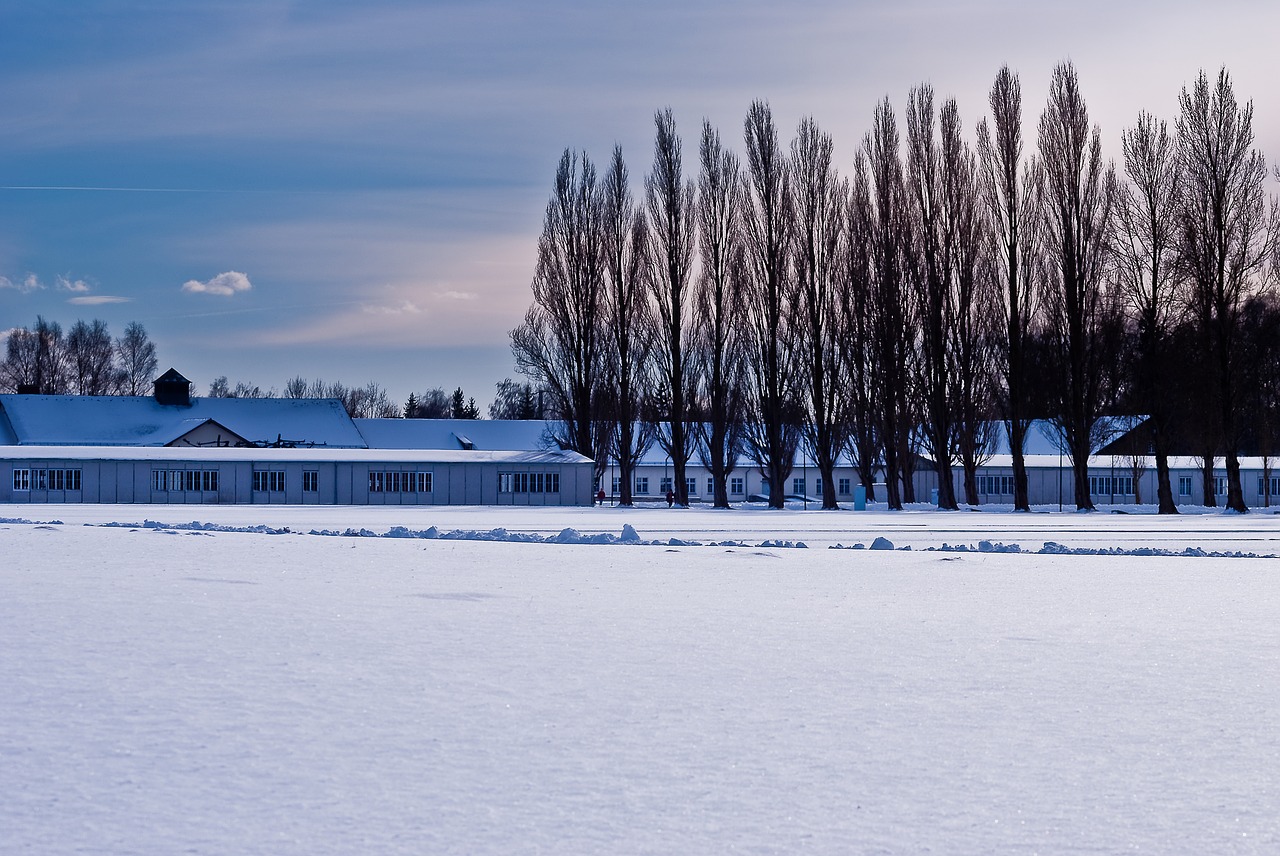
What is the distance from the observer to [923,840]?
4.79 metres

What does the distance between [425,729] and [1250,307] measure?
4867cm

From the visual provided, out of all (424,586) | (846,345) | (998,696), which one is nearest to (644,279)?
(846,345)

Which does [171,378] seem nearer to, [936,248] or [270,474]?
[270,474]

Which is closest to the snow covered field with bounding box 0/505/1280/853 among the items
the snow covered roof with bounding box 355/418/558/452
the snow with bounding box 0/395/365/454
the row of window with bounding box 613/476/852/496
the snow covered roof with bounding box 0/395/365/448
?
the snow with bounding box 0/395/365/454

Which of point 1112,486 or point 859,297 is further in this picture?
point 1112,486

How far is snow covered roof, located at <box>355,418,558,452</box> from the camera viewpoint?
8781 cm

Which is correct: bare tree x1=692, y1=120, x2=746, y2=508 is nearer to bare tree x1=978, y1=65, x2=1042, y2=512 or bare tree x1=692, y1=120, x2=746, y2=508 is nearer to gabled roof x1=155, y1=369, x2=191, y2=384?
bare tree x1=978, y1=65, x2=1042, y2=512

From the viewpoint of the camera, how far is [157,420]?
74875 mm

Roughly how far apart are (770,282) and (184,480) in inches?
1031

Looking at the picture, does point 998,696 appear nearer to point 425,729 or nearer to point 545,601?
point 425,729

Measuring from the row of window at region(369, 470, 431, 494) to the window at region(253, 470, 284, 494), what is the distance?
3863 millimetres

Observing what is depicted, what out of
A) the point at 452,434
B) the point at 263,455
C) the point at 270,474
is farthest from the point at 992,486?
the point at 263,455

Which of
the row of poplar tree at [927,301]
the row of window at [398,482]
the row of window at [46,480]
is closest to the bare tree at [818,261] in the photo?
the row of poplar tree at [927,301]

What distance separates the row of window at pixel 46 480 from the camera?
183 ft
